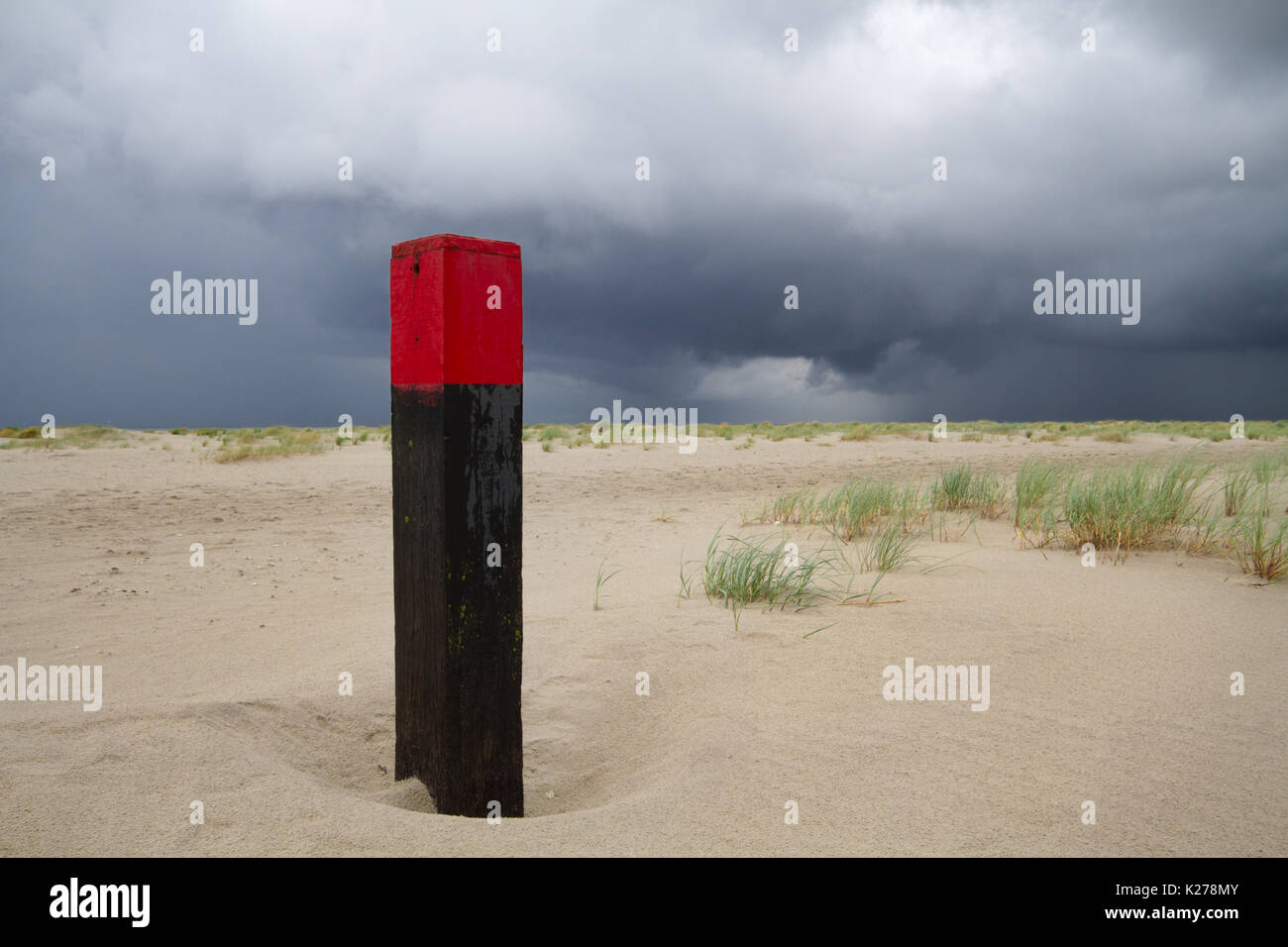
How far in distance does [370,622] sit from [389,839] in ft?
10.7

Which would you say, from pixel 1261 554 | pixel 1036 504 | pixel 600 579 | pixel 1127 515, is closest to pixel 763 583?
pixel 600 579

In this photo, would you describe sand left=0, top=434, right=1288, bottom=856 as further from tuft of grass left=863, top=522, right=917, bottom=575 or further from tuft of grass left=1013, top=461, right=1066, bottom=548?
tuft of grass left=1013, top=461, right=1066, bottom=548

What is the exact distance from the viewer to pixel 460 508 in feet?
7.59

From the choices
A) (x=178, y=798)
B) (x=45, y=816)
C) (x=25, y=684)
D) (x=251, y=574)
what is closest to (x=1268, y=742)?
(x=178, y=798)

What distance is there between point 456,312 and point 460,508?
56 cm

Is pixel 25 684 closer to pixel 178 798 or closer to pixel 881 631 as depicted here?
pixel 178 798

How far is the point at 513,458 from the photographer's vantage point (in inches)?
95.4

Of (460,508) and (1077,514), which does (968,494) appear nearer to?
(1077,514)

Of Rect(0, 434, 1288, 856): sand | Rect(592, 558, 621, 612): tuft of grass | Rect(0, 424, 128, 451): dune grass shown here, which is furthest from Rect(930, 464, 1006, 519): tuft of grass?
Rect(0, 424, 128, 451): dune grass

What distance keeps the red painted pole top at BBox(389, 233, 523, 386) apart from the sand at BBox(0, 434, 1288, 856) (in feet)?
4.15

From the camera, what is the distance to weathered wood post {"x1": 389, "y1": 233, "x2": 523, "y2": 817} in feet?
7.48

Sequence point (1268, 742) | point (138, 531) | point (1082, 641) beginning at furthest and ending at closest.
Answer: point (138, 531)
point (1082, 641)
point (1268, 742)

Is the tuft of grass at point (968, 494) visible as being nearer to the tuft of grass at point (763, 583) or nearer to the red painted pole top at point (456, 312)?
the tuft of grass at point (763, 583)
